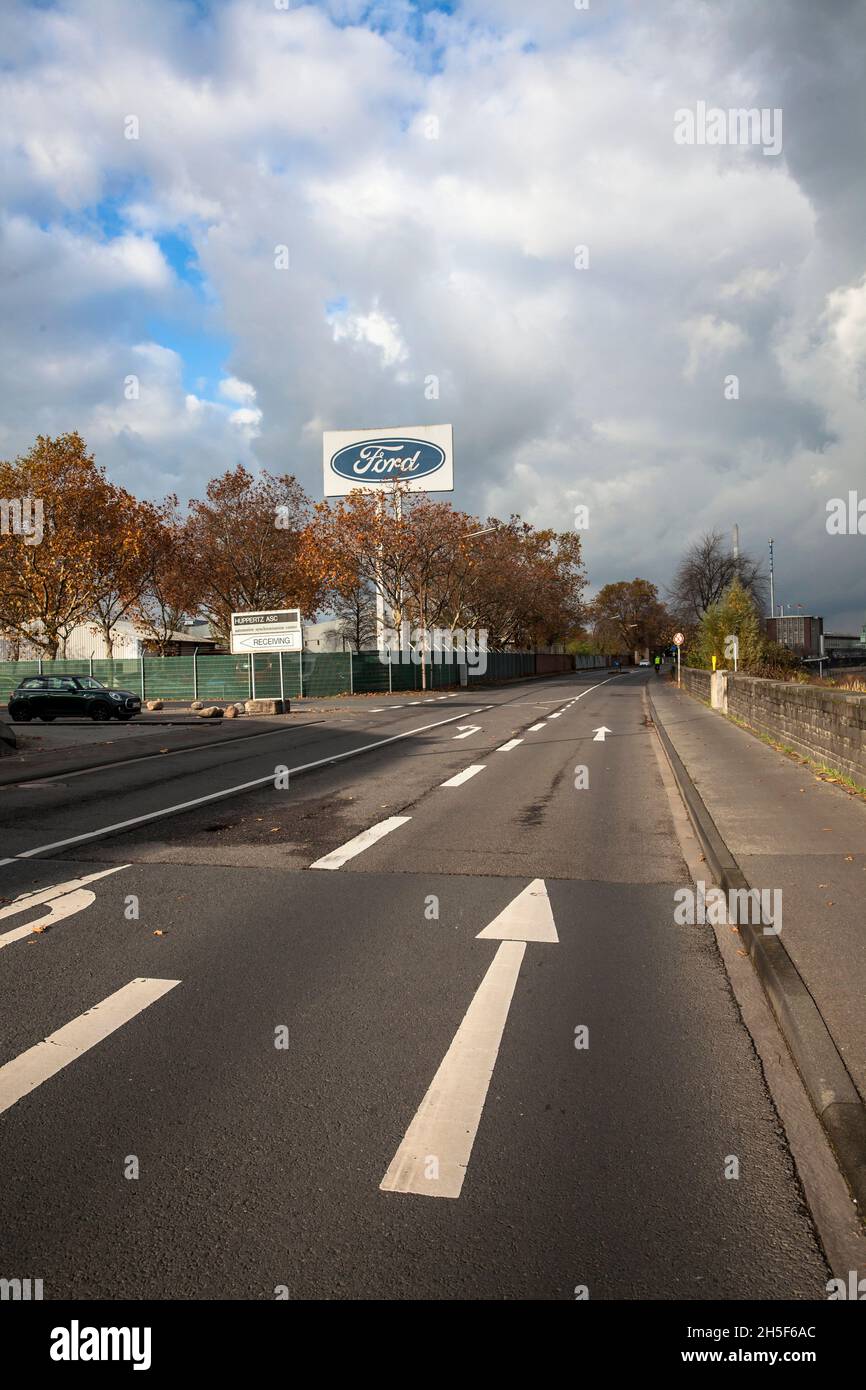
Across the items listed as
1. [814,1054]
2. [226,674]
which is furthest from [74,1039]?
[226,674]

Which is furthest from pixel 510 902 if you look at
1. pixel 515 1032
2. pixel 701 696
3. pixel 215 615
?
pixel 215 615

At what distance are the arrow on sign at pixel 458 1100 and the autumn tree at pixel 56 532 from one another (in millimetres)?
42084

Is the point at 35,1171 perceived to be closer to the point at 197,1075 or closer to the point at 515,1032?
the point at 197,1075

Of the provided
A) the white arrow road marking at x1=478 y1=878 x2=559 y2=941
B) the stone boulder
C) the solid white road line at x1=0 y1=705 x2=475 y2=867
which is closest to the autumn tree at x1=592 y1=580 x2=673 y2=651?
the stone boulder

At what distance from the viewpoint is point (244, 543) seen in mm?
52406

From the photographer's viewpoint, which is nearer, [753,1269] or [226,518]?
[753,1269]

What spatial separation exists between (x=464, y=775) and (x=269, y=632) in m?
21.9

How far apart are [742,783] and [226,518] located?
45.2 m

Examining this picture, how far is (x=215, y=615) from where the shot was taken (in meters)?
56.5

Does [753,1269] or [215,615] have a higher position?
[215,615]

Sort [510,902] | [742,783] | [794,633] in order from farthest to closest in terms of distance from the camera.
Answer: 1. [794,633]
2. [742,783]
3. [510,902]

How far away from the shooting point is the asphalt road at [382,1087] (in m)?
2.61

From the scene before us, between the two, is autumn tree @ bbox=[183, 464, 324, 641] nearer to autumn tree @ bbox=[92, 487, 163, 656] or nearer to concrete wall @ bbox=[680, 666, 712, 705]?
autumn tree @ bbox=[92, 487, 163, 656]
